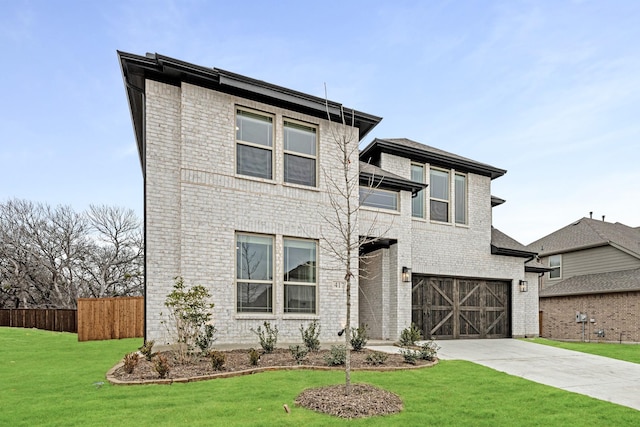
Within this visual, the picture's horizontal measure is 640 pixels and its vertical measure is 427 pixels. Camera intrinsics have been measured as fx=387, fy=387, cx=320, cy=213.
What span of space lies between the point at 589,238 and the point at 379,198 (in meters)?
16.2

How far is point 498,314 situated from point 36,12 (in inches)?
816

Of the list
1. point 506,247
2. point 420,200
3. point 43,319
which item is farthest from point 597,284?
point 43,319

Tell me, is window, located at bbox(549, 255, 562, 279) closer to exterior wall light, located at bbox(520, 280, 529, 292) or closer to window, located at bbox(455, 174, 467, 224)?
exterior wall light, located at bbox(520, 280, 529, 292)

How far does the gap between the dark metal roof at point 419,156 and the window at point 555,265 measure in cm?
1145

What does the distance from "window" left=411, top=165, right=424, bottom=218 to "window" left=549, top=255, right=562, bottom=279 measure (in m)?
13.9

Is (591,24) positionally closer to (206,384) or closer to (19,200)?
(206,384)

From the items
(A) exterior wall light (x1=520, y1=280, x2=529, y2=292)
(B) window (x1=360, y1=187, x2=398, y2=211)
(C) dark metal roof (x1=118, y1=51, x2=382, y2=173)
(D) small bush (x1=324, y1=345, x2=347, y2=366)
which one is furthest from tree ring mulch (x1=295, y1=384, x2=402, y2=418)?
(A) exterior wall light (x1=520, y1=280, x2=529, y2=292)

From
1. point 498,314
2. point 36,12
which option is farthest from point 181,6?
point 498,314

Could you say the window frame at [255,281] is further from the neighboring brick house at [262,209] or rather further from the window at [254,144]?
the window at [254,144]

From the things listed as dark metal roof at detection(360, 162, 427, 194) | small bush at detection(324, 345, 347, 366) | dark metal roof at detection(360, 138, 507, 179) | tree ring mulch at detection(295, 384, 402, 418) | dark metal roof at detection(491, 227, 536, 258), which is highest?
dark metal roof at detection(360, 138, 507, 179)

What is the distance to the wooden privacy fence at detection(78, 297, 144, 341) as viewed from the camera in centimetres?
1430

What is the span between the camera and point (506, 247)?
14961mm

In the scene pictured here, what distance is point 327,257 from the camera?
10.8 metres

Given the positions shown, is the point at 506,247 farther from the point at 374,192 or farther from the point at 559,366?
the point at 559,366
